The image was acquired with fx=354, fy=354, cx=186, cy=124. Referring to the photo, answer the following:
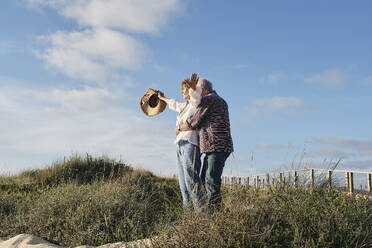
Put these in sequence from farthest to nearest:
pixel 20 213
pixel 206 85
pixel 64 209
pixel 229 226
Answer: pixel 20 213 → pixel 64 209 → pixel 206 85 → pixel 229 226

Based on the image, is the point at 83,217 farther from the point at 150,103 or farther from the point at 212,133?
the point at 212,133

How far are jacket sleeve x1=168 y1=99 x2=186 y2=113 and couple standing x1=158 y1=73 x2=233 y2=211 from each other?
44cm

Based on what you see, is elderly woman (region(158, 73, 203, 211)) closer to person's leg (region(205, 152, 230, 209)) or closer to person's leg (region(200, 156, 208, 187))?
person's leg (region(200, 156, 208, 187))

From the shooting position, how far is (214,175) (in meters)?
5.07

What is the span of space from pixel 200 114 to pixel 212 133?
35 cm

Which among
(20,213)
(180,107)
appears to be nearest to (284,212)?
(180,107)

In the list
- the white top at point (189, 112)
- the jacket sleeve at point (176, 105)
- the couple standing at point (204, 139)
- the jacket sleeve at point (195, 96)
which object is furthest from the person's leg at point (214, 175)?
the jacket sleeve at point (176, 105)

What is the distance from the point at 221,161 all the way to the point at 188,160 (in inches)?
20.8

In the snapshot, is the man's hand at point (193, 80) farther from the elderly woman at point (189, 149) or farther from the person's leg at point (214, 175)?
the person's leg at point (214, 175)

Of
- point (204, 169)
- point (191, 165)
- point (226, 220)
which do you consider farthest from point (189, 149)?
point (226, 220)

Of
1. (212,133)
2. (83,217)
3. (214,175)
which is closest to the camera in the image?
(214,175)

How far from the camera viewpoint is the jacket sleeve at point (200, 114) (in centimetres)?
527

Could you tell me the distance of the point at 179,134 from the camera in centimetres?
558

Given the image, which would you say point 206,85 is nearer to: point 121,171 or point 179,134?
point 179,134
